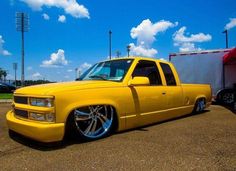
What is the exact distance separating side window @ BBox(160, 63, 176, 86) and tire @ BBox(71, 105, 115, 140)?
7.39 ft

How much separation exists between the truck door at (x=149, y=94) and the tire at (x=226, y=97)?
249 inches

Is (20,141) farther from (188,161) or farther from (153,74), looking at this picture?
(153,74)

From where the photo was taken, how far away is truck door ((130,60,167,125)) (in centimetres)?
547

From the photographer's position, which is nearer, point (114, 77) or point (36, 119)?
point (36, 119)

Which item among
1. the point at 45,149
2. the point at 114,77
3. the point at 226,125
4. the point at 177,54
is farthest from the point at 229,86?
the point at 45,149

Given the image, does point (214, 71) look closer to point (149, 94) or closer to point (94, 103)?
point (149, 94)

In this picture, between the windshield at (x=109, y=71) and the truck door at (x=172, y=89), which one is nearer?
the windshield at (x=109, y=71)

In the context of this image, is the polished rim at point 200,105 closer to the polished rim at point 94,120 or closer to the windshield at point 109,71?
the windshield at point 109,71

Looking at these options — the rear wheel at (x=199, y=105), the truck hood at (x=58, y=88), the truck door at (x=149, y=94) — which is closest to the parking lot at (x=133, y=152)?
the truck door at (x=149, y=94)

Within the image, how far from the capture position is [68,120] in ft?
14.2

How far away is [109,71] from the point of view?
5805 millimetres

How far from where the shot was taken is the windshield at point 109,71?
5531 mm

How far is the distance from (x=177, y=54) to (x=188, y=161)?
9894 mm

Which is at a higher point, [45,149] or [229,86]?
[229,86]
